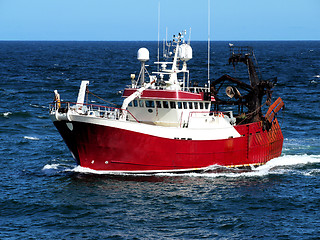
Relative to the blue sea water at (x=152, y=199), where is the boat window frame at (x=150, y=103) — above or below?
above

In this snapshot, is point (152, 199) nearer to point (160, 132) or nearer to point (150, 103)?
point (160, 132)

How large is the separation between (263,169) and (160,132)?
995cm

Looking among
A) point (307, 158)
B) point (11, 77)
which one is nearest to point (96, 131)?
point (307, 158)

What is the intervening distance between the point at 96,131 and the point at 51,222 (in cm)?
797

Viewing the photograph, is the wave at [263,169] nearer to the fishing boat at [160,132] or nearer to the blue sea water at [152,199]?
the blue sea water at [152,199]

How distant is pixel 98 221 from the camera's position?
95.3 ft

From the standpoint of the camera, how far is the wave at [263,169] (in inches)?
1460

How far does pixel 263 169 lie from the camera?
135ft

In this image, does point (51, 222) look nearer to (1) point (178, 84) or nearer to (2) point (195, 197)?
(2) point (195, 197)

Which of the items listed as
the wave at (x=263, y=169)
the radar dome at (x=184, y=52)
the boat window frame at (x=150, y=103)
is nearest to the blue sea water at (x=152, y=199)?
the wave at (x=263, y=169)

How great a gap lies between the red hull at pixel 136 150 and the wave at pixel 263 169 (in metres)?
0.41

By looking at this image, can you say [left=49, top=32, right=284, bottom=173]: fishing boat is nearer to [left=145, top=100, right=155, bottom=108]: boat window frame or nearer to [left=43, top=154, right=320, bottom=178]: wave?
[left=145, top=100, right=155, bottom=108]: boat window frame

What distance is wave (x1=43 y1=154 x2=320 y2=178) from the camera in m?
37.1

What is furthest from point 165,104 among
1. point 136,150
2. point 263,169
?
point 263,169
